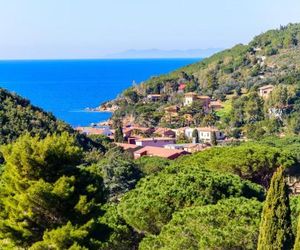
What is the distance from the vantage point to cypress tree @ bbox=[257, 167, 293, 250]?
1141 cm

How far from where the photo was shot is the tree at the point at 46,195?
38.0 ft

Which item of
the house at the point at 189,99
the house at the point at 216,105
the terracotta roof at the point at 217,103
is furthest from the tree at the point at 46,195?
the terracotta roof at the point at 217,103

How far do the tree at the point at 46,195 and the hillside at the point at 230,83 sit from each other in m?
53.8

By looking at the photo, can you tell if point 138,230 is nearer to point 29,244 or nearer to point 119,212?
point 119,212

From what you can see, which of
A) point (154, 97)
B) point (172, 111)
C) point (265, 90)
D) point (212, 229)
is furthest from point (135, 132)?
point (212, 229)

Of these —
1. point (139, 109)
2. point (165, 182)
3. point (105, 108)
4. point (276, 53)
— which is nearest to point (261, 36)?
point (276, 53)

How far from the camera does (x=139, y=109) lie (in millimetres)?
80625

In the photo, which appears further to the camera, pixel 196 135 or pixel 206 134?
pixel 206 134

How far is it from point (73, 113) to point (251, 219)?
87.2 metres

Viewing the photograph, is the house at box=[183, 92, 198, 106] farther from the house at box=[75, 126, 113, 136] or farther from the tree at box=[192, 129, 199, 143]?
the tree at box=[192, 129, 199, 143]

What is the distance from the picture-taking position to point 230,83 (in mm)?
90625

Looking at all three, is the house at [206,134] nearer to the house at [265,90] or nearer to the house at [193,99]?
the house at [265,90]

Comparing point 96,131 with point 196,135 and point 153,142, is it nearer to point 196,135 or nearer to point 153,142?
point 153,142

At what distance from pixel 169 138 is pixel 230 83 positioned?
32.2 m
